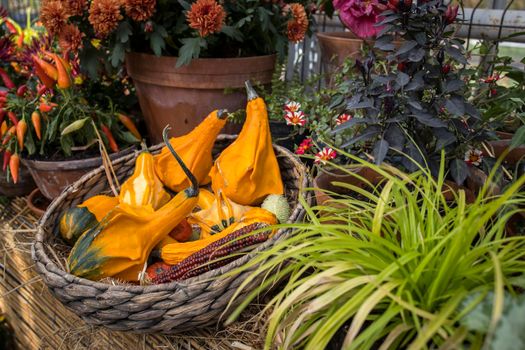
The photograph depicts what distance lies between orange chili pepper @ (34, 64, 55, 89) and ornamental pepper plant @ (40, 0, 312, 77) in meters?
0.10


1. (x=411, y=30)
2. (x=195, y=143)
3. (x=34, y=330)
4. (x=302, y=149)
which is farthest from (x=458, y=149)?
(x=34, y=330)

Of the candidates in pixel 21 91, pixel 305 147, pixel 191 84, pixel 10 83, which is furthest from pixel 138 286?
pixel 10 83

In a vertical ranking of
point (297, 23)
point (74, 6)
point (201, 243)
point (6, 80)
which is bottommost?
point (201, 243)

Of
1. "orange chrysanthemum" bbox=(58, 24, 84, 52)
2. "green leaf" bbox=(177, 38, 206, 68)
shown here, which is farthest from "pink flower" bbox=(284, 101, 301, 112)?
"orange chrysanthemum" bbox=(58, 24, 84, 52)

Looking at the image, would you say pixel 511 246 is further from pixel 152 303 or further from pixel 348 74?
pixel 348 74

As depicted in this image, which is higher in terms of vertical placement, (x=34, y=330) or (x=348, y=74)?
(x=348, y=74)

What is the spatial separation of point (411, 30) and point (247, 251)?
1.67ft

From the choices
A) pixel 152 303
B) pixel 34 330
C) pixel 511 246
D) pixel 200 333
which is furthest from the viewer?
pixel 34 330

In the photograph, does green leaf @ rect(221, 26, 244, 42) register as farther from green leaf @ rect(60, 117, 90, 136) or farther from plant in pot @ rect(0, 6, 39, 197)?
plant in pot @ rect(0, 6, 39, 197)

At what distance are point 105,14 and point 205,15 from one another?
0.25 m

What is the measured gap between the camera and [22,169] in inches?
56.4

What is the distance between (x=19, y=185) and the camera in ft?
4.76

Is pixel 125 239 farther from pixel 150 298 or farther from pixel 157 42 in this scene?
pixel 157 42

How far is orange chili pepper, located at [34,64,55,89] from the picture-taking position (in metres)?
1.22
